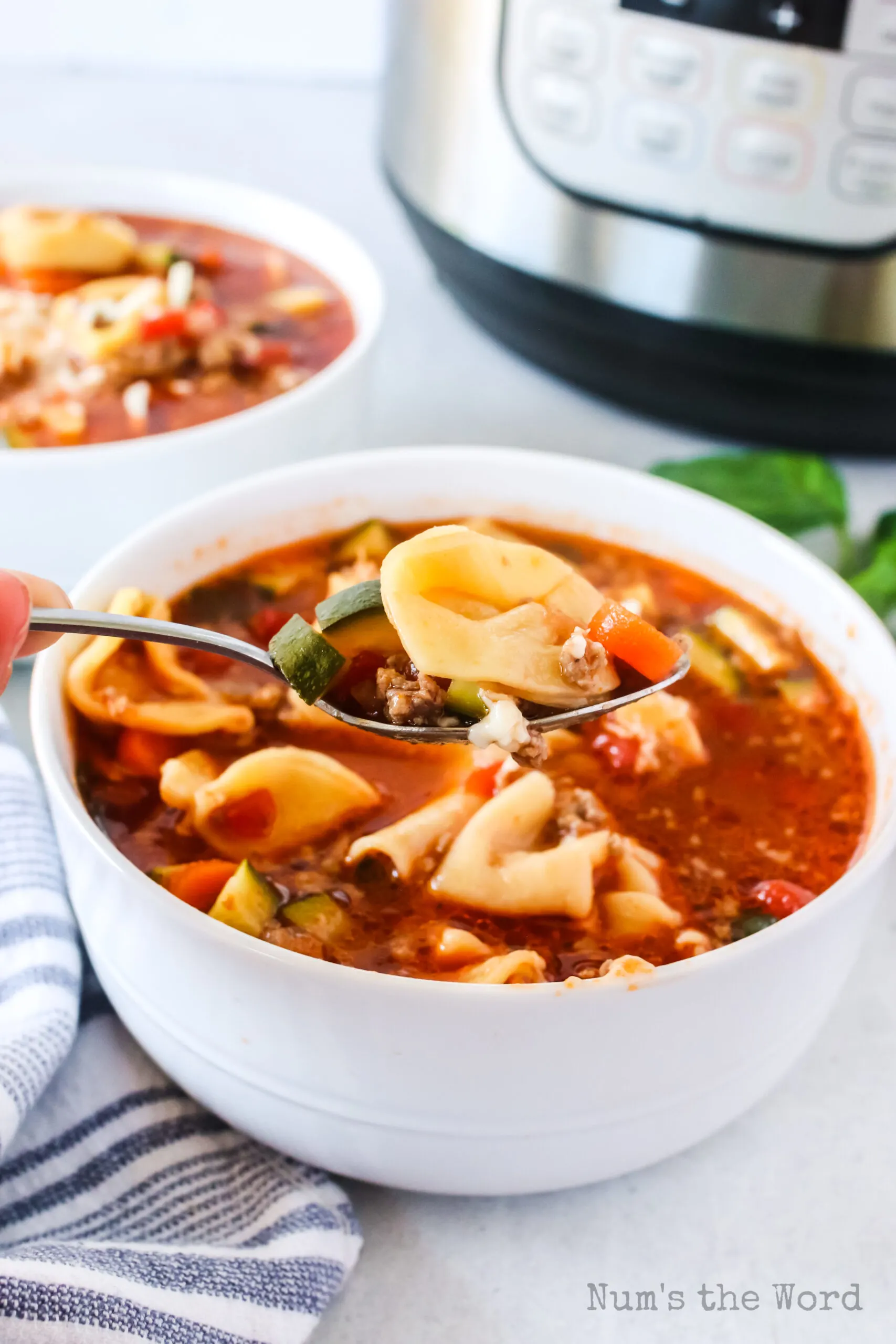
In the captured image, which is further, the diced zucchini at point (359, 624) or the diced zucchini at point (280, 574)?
the diced zucchini at point (280, 574)

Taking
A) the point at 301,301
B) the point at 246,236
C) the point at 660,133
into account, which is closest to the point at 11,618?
the point at 660,133

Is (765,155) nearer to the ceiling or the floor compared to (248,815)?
nearer to the ceiling

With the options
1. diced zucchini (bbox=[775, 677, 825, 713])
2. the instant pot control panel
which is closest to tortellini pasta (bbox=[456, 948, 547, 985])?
diced zucchini (bbox=[775, 677, 825, 713])

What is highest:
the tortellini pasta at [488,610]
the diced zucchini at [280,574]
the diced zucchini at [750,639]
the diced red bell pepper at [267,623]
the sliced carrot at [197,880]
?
the tortellini pasta at [488,610]

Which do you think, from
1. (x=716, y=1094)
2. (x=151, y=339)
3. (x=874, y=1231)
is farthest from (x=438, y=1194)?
(x=151, y=339)

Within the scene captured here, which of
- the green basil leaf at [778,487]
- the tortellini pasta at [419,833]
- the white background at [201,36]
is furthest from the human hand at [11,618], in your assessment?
the white background at [201,36]

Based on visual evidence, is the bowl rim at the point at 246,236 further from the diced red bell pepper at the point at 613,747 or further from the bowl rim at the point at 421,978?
the diced red bell pepper at the point at 613,747

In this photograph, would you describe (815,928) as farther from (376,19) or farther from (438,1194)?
(376,19)

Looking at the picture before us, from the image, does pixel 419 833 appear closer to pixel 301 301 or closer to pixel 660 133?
pixel 660 133
